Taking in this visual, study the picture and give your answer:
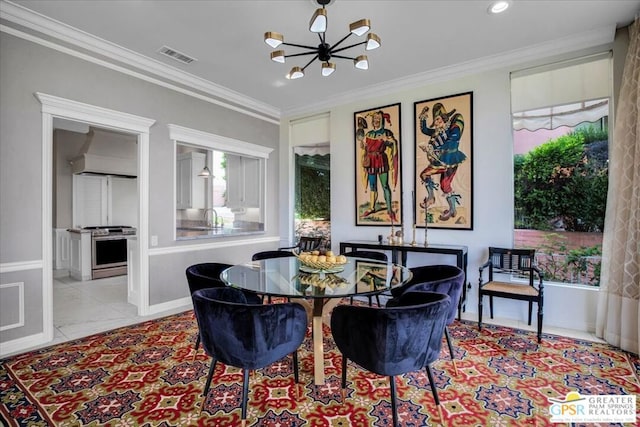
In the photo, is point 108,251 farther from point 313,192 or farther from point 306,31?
point 306,31

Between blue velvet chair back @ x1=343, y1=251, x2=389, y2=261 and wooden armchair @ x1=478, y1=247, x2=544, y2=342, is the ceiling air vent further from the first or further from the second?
wooden armchair @ x1=478, y1=247, x2=544, y2=342

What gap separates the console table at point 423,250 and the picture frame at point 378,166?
0.46 metres

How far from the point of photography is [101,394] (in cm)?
219

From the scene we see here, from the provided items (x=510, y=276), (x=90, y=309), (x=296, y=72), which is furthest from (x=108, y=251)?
(x=510, y=276)

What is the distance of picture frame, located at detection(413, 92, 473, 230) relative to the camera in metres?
3.96

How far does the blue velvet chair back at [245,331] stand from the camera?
1810mm

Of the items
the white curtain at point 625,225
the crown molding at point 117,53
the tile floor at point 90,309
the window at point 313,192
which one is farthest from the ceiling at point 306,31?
the tile floor at point 90,309

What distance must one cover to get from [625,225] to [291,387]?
331cm

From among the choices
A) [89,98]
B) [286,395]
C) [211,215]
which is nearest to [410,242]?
[286,395]

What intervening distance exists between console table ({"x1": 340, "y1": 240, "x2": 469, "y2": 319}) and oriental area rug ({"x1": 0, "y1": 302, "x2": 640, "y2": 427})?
88 cm

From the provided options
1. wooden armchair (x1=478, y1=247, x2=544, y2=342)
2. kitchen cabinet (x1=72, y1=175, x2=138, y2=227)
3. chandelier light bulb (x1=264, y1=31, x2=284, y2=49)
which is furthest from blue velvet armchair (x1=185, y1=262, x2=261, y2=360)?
kitchen cabinet (x1=72, y1=175, x2=138, y2=227)

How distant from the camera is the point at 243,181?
5.68 metres

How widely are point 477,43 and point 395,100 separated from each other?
1275 mm

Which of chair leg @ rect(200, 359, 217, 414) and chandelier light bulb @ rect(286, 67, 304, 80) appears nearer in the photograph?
chair leg @ rect(200, 359, 217, 414)
